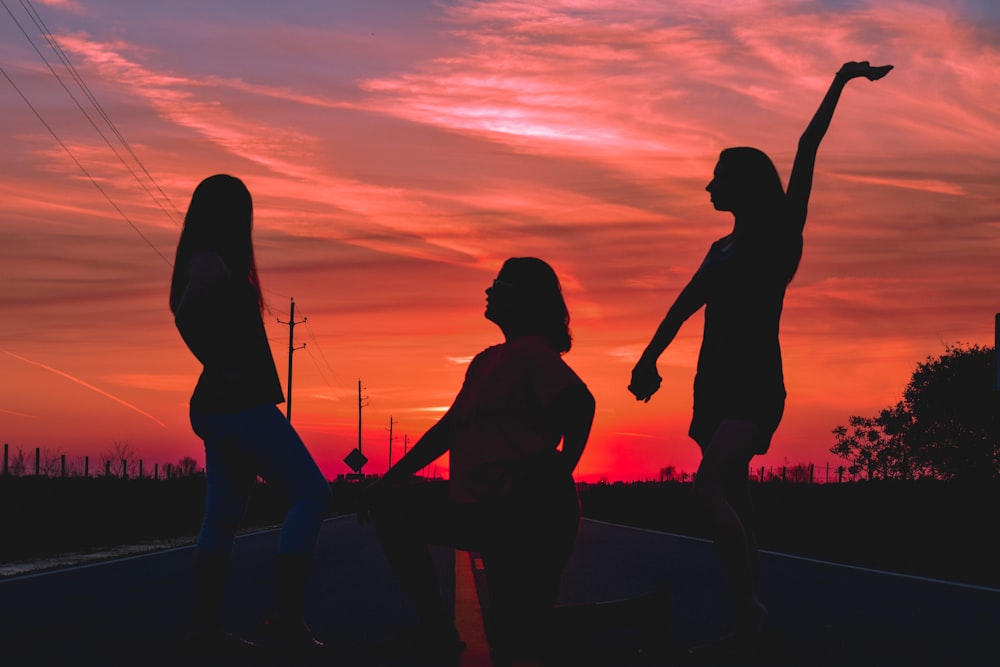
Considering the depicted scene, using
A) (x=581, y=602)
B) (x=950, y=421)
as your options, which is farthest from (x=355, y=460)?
(x=581, y=602)

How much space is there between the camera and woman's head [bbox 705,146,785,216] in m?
5.66

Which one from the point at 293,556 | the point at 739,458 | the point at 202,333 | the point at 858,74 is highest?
the point at 858,74

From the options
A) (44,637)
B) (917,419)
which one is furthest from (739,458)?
(917,419)

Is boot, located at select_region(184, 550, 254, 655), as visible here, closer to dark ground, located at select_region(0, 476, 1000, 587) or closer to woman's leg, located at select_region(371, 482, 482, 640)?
woman's leg, located at select_region(371, 482, 482, 640)

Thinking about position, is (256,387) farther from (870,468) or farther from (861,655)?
(870,468)

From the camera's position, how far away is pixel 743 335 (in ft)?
18.2

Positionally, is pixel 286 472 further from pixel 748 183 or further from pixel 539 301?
pixel 748 183

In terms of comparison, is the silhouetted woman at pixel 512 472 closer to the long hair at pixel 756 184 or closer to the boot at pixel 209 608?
the boot at pixel 209 608

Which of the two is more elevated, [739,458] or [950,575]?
[739,458]

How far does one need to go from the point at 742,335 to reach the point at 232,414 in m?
2.34

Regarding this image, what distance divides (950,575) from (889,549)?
5859mm

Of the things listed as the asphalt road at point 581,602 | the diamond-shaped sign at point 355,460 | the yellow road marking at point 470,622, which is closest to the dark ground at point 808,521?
the asphalt road at point 581,602

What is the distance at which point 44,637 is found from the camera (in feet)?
20.9

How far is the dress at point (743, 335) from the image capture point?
5.49 metres
